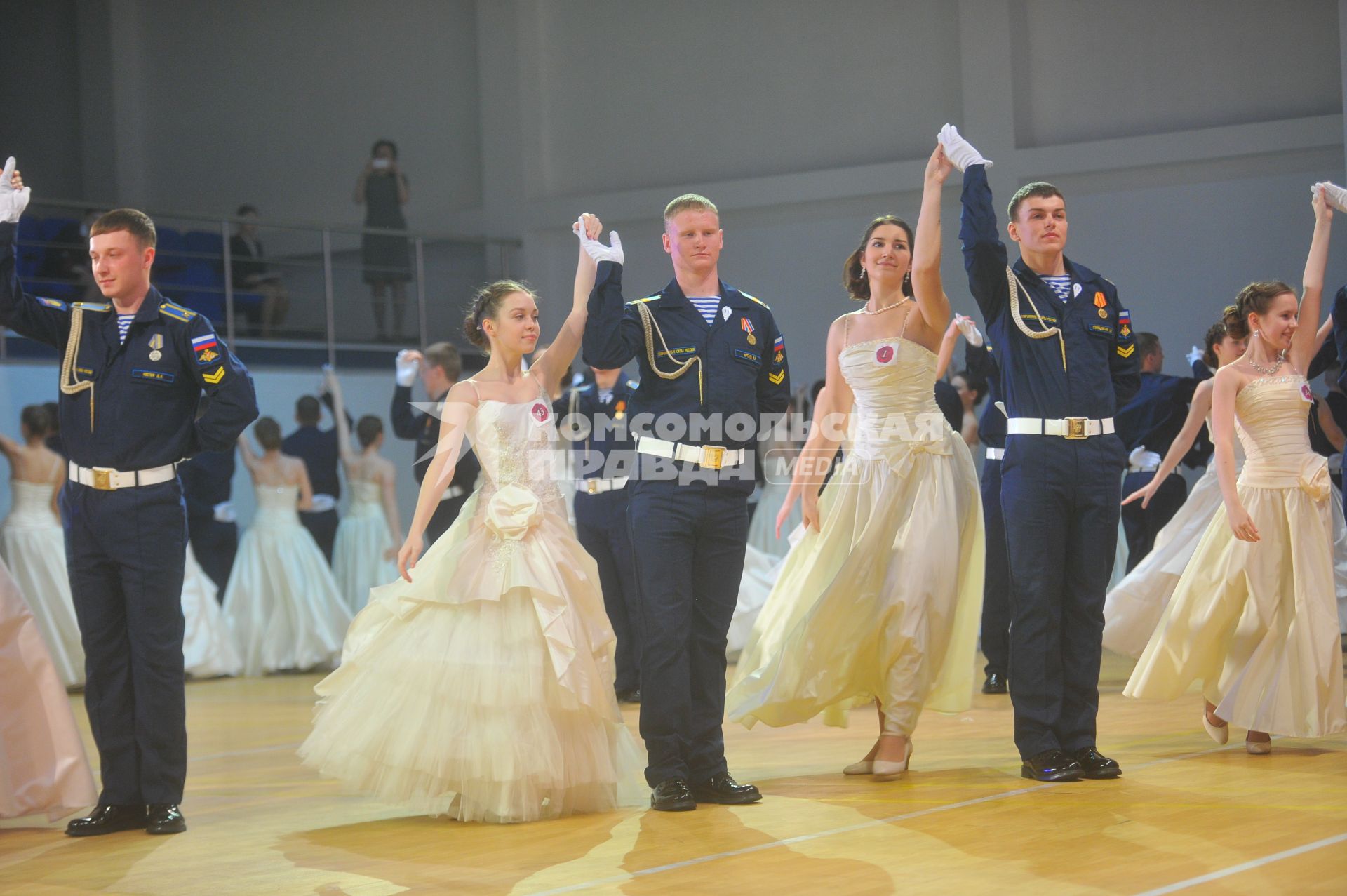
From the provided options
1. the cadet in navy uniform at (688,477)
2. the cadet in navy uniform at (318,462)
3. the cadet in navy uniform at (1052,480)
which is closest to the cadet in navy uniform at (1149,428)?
the cadet in navy uniform at (1052,480)

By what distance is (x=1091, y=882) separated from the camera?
3096 mm

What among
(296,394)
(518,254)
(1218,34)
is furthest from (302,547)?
(1218,34)

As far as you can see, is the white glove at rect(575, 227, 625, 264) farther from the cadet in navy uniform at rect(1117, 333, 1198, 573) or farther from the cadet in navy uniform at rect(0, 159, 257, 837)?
the cadet in navy uniform at rect(1117, 333, 1198, 573)

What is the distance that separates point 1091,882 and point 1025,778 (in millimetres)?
1300

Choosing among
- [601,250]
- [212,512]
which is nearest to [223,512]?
[212,512]

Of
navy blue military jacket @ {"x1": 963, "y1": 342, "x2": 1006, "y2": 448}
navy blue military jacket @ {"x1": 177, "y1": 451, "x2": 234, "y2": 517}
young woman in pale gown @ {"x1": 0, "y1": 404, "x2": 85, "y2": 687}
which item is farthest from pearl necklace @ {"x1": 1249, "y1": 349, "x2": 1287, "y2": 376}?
navy blue military jacket @ {"x1": 177, "y1": 451, "x2": 234, "y2": 517}

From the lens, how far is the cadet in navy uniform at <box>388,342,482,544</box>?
7.24m

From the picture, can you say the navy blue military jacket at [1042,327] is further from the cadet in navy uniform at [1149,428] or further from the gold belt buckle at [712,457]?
the cadet in navy uniform at [1149,428]

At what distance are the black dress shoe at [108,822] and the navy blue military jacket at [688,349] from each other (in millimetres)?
1811

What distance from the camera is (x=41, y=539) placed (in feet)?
29.0

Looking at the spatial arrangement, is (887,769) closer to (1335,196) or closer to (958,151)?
(958,151)

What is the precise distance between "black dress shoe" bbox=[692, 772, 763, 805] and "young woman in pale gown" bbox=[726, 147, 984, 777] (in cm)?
41

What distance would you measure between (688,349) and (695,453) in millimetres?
316

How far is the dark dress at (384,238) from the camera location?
1250 cm
